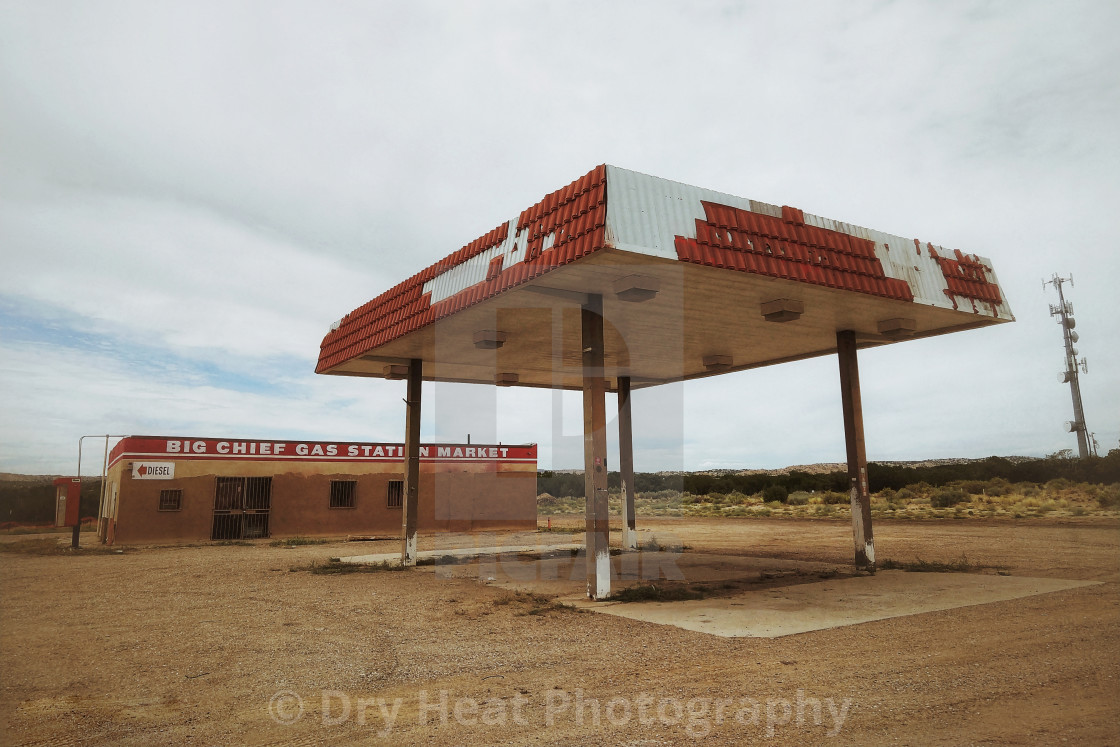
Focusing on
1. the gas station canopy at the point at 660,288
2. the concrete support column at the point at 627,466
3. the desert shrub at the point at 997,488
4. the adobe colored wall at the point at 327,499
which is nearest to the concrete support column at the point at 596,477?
the gas station canopy at the point at 660,288

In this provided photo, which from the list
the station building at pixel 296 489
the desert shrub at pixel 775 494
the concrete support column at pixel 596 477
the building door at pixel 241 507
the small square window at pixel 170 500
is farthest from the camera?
the desert shrub at pixel 775 494

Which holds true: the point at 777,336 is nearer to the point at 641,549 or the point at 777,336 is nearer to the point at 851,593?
the point at 851,593

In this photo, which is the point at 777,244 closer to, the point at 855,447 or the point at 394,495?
the point at 855,447

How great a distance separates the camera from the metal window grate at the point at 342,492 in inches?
1136

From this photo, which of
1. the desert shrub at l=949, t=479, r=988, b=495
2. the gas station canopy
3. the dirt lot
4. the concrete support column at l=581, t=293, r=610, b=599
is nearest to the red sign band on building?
the gas station canopy

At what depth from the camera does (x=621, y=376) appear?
20.4m

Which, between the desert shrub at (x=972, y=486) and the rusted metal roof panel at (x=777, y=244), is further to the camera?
the desert shrub at (x=972, y=486)

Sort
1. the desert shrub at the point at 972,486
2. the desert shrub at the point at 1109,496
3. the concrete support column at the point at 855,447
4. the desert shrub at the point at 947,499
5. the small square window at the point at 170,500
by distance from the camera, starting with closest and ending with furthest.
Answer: the concrete support column at the point at 855,447, the small square window at the point at 170,500, the desert shrub at the point at 1109,496, the desert shrub at the point at 947,499, the desert shrub at the point at 972,486

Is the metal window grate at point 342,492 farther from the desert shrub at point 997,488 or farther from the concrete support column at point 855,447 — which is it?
the desert shrub at point 997,488

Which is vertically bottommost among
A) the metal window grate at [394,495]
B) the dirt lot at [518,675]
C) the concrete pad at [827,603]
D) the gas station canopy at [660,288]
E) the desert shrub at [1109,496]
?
the concrete pad at [827,603]

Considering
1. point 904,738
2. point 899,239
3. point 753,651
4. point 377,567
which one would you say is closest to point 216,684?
point 753,651

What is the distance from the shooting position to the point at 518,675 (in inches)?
250

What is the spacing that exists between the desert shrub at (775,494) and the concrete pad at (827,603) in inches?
1588

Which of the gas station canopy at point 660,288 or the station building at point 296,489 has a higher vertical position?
the gas station canopy at point 660,288
